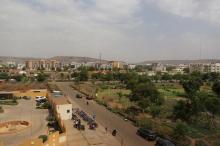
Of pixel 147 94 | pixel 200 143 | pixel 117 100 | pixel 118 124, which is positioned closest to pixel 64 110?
pixel 118 124

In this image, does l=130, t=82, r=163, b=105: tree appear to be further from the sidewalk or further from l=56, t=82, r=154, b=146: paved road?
the sidewalk

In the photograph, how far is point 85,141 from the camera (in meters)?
23.6

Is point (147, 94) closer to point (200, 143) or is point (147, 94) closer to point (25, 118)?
point (25, 118)

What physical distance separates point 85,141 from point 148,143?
4.77 m

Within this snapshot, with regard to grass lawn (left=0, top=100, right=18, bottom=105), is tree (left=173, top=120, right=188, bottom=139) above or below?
A: above

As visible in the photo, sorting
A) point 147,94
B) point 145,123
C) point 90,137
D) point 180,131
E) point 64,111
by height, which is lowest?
point 90,137

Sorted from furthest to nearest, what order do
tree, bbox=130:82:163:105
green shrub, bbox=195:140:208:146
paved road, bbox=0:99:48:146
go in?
tree, bbox=130:82:163:105 → paved road, bbox=0:99:48:146 → green shrub, bbox=195:140:208:146

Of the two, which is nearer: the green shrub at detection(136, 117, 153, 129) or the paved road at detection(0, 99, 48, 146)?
the paved road at detection(0, 99, 48, 146)

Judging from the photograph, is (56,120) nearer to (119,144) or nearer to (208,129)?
(119,144)

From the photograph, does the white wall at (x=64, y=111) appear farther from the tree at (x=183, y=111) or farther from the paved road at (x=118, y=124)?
the tree at (x=183, y=111)

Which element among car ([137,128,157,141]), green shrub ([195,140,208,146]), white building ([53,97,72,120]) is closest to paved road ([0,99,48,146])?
white building ([53,97,72,120])

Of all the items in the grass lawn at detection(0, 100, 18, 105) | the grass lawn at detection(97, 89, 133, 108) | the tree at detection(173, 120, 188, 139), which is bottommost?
the grass lawn at detection(0, 100, 18, 105)

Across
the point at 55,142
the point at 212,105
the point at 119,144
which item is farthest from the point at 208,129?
the point at 55,142

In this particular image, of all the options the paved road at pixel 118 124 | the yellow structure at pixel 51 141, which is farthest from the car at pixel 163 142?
the yellow structure at pixel 51 141
